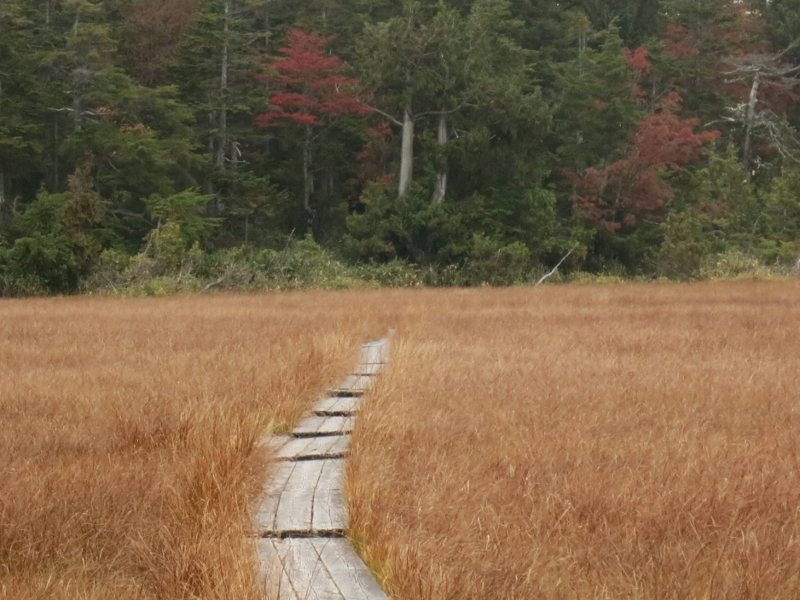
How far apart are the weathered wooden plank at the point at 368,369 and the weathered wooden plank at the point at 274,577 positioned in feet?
17.6

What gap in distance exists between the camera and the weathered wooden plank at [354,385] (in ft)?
26.0

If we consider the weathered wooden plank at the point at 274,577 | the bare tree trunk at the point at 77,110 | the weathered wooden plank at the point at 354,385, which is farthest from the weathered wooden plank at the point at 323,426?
the bare tree trunk at the point at 77,110

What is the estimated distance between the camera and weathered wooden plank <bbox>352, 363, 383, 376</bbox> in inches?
359

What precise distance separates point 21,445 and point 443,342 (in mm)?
6587

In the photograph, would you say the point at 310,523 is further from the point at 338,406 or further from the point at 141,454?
the point at 338,406

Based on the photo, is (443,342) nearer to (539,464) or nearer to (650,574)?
(539,464)

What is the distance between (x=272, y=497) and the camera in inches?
178

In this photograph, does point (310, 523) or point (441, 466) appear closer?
point (310, 523)

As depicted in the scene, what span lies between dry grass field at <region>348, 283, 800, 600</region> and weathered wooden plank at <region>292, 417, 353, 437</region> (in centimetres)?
23

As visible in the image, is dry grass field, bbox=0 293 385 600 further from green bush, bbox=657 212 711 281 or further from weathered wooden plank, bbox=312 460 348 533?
green bush, bbox=657 212 711 281

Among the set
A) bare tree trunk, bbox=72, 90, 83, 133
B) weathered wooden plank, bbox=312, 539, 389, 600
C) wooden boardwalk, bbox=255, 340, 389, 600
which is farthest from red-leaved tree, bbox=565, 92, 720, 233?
weathered wooden plank, bbox=312, 539, 389, 600

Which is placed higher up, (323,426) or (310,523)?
(310,523)

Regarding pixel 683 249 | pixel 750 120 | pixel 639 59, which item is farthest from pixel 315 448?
pixel 750 120

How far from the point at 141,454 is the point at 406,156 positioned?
1009 inches
